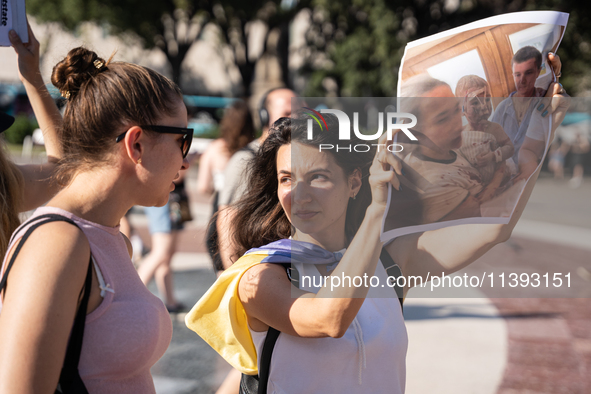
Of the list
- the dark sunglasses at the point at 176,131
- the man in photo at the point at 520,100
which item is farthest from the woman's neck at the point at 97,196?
the man in photo at the point at 520,100

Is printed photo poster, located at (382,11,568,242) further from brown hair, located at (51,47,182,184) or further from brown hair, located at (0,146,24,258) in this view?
brown hair, located at (0,146,24,258)

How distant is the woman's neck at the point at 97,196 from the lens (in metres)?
1.51

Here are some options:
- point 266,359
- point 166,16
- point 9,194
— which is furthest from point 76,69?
point 166,16

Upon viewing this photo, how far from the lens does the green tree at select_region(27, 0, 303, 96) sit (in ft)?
74.3

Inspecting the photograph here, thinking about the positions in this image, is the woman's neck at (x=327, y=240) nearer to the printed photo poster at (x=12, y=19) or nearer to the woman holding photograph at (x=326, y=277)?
the woman holding photograph at (x=326, y=277)

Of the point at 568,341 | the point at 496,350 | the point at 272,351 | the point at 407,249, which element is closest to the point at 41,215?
the point at 272,351

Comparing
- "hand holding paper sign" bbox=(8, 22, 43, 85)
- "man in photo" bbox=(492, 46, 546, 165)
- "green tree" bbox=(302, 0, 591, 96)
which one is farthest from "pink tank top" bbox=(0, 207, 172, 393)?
"green tree" bbox=(302, 0, 591, 96)

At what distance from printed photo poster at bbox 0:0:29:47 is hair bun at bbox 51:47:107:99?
32cm

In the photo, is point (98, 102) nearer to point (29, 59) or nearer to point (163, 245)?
point (29, 59)

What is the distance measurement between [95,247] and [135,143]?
0.32 meters

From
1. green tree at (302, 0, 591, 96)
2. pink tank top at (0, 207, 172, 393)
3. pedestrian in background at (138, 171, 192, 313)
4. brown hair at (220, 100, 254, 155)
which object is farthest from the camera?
green tree at (302, 0, 591, 96)

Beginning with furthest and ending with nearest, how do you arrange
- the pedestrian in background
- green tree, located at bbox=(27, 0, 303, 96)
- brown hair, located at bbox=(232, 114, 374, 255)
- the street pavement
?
green tree, located at bbox=(27, 0, 303, 96)
the pedestrian in background
the street pavement
brown hair, located at bbox=(232, 114, 374, 255)

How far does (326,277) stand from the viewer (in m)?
1.51

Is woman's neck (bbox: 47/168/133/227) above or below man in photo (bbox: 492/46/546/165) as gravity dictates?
below
